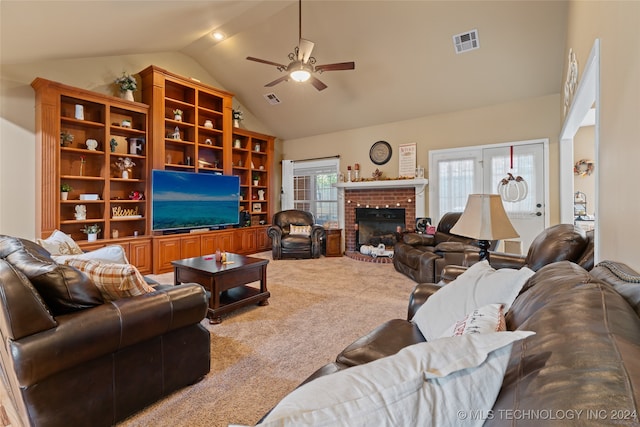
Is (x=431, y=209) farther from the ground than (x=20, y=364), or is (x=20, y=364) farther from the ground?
(x=431, y=209)

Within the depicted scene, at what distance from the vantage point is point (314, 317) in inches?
117

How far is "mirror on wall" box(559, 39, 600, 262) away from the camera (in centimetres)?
190

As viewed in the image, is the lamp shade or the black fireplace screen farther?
the black fireplace screen

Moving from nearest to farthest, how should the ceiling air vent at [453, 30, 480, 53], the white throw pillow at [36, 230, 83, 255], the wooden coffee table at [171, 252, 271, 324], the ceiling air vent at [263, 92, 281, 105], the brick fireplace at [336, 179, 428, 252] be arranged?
1. the white throw pillow at [36, 230, 83, 255]
2. the wooden coffee table at [171, 252, 271, 324]
3. the ceiling air vent at [453, 30, 480, 53]
4. the brick fireplace at [336, 179, 428, 252]
5. the ceiling air vent at [263, 92, 281, 105]

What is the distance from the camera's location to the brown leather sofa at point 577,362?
443 millimetres

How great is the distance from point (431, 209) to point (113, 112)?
5510 mm

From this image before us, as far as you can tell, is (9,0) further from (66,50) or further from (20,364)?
(20,364)

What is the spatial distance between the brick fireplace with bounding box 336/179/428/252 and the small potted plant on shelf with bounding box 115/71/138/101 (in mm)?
3963

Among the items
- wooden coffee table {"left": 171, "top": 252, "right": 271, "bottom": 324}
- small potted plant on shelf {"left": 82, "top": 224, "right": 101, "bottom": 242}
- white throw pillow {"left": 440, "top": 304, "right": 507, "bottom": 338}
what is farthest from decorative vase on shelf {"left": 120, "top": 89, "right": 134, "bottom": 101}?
white throw pillow {"left": 440, "top": 304, "right": 507, "bottom": 338}

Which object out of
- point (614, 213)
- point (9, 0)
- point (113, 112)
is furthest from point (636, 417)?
point (113, 112)

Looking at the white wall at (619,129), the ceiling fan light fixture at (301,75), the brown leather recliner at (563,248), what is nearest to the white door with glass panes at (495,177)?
the brown leather recliner at (563,248)

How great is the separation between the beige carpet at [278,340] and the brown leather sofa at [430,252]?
0.74ft

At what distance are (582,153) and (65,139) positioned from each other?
858 cm

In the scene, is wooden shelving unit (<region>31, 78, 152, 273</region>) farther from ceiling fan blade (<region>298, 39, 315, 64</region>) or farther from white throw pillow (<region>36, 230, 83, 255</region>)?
ceiling fan blade (<region>298, 39, 315, 64</region>)
